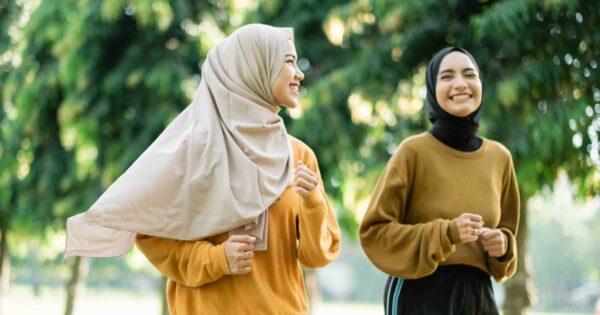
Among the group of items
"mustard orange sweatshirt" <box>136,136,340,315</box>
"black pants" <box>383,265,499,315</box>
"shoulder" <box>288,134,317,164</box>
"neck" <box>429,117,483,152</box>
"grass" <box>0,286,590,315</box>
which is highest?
"neck" <box>429,117,483,152</box>

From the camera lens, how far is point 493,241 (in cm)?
350

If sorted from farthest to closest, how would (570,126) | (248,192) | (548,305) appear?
(548,305) → (570,126) → (248,192)

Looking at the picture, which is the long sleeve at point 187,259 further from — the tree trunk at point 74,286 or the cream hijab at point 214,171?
the tree trunk at point 74,286

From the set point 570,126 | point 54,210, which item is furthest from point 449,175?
point 54,210

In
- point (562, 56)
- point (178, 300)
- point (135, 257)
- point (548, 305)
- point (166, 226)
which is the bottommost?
point (548, 305)

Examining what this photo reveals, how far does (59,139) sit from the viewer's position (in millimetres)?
12953

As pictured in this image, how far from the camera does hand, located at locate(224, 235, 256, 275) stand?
3.04 m

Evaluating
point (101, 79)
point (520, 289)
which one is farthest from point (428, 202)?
point (101, 79)

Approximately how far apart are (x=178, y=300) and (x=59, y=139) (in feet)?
33.5

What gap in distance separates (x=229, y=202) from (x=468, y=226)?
882mm

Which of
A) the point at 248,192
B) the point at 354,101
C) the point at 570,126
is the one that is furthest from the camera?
the point at 354,101

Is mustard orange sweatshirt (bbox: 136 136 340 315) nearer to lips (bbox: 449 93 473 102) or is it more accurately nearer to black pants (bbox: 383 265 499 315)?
black pants (bbox: 383 265 499 315)

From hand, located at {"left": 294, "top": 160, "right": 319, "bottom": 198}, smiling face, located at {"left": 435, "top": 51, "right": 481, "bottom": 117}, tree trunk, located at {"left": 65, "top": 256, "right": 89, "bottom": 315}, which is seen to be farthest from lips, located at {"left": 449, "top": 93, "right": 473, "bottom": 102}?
tree trunk, located at {"left": 65, "top": 256, "right": 89, "bottom": 315}

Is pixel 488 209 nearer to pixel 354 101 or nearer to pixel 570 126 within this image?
pixel 570 126
